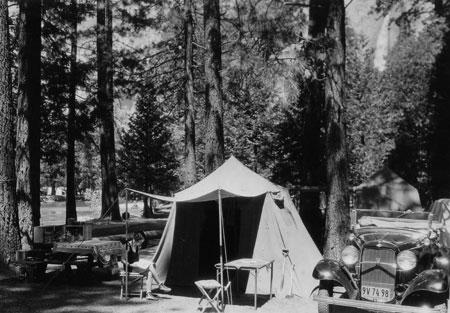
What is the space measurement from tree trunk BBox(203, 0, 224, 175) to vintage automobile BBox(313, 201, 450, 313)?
5924 millimetres

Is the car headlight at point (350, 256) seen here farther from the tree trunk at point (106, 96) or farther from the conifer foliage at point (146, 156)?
the conifer foliage at point (146, 156)

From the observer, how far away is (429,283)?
677cm

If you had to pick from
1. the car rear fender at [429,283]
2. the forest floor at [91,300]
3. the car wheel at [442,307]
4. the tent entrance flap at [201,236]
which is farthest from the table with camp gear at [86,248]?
the car wheel at [442,307]

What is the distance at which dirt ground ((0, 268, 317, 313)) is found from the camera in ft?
27.1

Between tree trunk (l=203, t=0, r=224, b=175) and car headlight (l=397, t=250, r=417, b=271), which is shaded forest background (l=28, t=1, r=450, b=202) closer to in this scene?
Result: tree trunk (l=203, t=0, r=224, b=175)

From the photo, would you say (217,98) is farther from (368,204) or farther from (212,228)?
(368,204)

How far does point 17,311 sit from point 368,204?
1915 centimetres

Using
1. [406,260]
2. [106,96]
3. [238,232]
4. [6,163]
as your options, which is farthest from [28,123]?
[106,96]

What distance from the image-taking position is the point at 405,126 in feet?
127

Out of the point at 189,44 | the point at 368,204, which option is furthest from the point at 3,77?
the point at 368,204

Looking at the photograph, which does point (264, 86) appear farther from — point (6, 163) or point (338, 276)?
point (6, 163)

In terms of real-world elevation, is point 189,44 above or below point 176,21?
below

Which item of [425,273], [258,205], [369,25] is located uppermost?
[369,25]

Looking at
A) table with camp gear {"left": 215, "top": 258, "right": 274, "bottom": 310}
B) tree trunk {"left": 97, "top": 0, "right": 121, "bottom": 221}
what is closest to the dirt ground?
table with camp gear {"left": 215, "top": 258, "right": 274, "bottom": 310}
